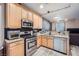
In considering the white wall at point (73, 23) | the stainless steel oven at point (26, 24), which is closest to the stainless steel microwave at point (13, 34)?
the stainless steel oven at point (26, 24)

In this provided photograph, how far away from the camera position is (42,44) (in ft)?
6.07

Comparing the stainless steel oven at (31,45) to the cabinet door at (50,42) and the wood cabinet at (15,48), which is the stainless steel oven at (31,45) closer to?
the wood cabinet at (15,48)

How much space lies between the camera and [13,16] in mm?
1716

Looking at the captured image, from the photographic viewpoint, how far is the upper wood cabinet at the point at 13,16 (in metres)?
1.68

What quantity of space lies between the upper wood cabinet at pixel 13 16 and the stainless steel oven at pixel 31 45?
29cm

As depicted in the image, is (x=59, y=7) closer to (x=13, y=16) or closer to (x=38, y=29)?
(x=38, y=29)

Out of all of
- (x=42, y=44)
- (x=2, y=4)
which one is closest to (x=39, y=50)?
(x=42, y=44)

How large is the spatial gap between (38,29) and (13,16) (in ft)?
1.41

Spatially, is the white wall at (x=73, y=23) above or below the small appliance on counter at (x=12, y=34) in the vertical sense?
above

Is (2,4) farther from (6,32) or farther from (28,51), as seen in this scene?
(28,51)

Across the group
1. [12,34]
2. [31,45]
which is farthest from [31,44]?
[12,34]

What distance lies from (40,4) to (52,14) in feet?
0.79

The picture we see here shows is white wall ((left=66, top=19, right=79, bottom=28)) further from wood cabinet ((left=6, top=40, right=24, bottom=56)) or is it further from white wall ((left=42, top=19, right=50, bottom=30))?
wood cabinet ((left=6, top=40, right=24, bottom=56))

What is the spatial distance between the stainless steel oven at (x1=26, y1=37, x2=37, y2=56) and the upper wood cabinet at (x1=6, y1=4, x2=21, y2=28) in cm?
29
